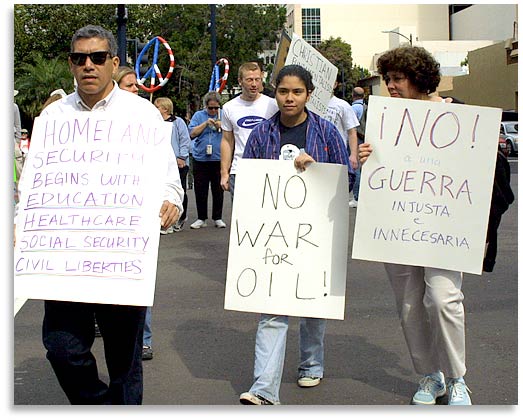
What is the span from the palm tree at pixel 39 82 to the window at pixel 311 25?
7585 cm

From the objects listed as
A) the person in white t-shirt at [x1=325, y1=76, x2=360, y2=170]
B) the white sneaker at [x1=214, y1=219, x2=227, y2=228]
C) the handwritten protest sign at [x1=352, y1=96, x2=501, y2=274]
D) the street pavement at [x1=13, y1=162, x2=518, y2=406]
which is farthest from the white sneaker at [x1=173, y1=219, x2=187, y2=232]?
the handwritten protest sign at [x1=352, y1=96, x2=501, y2=274]

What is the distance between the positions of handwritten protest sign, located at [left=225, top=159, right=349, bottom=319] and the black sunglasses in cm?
109

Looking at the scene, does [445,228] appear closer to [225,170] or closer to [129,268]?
[129,268]

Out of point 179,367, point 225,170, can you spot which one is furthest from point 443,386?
point 225,170

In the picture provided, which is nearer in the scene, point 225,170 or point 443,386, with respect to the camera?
point 443,386

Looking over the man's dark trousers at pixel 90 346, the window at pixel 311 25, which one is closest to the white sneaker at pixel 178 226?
the man's dark trousers at pixel 90 346

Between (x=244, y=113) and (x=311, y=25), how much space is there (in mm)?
120824

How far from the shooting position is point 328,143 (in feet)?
17.0

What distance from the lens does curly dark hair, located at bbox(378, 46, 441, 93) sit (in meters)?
4.78

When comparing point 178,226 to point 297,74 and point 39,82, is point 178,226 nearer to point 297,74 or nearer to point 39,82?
point 297,74

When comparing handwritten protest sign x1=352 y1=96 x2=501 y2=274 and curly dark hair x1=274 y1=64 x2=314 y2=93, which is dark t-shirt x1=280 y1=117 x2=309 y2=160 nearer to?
curly dark hair x1=274 y1=64 x2=314 y2=93

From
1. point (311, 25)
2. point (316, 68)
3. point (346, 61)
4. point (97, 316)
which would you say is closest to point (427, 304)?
point (97, 316)

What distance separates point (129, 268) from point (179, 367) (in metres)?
1.81

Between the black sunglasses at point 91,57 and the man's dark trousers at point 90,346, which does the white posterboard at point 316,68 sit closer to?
the black sunglasses at point 91,57
